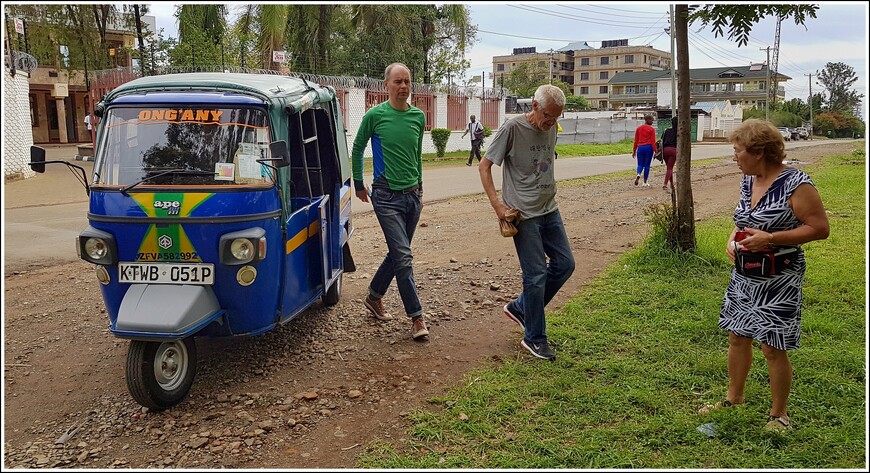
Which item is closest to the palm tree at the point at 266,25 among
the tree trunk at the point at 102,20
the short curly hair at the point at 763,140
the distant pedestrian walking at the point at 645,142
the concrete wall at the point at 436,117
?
the concrete wall at the point at 436,117

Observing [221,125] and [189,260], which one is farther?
[221,125]

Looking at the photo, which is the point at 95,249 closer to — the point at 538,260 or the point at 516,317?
the point at 538,260

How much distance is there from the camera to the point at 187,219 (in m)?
3.95

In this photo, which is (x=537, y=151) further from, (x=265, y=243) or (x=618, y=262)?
(x=618, y=262)

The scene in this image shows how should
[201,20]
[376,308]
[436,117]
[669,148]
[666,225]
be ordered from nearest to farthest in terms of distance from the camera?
[376,308] < [666,225] < [669,148] < [201,20] < [436,117]

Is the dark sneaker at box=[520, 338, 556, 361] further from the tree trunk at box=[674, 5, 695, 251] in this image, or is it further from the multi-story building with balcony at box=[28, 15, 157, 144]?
the multi-story building with balcony at box=[28, 15, 157, 144]

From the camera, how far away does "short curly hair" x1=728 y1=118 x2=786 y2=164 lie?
3389mm

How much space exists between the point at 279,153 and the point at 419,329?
1.78 m

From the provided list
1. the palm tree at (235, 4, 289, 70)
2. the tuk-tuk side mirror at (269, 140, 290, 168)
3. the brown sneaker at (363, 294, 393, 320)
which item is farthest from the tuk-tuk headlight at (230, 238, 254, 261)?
the palm tree at (235, 4, 289, 70)

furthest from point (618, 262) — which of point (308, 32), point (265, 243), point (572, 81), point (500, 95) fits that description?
point (572, 81)

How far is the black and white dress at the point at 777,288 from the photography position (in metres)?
3.36

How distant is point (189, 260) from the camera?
400 centimetres

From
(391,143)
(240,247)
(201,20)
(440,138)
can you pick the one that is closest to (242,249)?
(240,247)

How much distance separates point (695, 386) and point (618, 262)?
336cm
